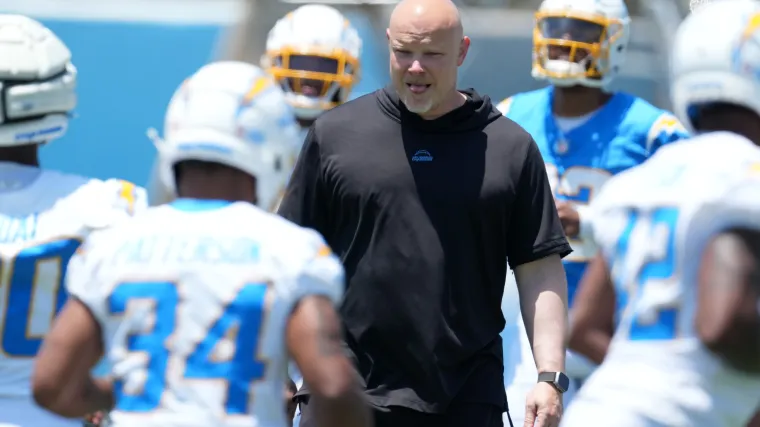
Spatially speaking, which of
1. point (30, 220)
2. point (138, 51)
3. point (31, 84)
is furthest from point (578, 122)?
point (138, 51)

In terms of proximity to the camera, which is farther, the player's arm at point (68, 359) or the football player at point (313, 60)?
the football player at point (313, 60)

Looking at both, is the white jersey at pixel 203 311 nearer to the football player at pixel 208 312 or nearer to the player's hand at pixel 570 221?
the football player at pixel 208 312

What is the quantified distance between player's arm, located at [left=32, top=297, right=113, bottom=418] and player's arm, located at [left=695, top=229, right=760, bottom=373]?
1294mm

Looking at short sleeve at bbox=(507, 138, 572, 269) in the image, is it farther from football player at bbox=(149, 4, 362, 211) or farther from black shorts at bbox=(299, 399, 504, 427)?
football player at bbox=(149, 4, 362, 211)

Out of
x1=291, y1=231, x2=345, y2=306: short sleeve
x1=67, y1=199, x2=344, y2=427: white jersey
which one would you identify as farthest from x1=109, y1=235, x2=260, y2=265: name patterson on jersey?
x1=291, y1=231, x2=345, y2=306: short sleeve

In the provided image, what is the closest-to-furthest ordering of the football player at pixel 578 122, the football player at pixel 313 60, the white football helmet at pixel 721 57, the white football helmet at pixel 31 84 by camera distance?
the white football helmet at pixel 721 57
the white football helmet at pixel 31 84
the football player at pixel 578 122
the football player at pixel 313 60

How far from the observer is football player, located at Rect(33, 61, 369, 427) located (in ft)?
10.5

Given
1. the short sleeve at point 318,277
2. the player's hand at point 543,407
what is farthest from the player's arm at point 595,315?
the short sleeve at point 318,277

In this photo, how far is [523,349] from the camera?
6496 mm

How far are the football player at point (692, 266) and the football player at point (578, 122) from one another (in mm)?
2372

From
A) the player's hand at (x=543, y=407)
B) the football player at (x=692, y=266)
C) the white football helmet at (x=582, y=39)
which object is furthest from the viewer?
the white football helmet at (x=582, y=39)

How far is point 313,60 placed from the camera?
7043mm

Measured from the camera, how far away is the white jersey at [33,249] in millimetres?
4023

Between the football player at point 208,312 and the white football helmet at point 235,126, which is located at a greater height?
the white football helmet at point 235,126
